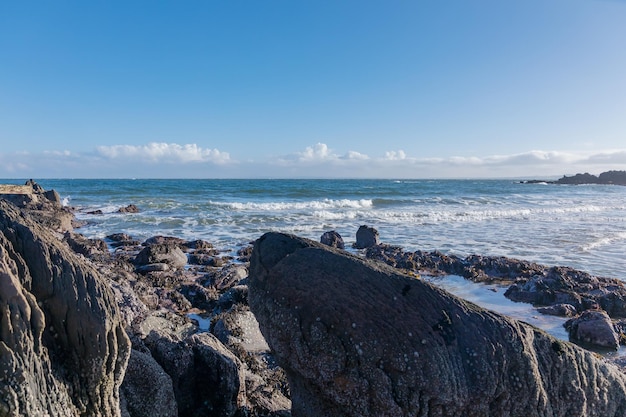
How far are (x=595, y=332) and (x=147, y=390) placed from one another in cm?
698

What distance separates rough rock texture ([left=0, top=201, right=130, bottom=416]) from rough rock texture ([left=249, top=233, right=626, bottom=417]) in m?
1.33

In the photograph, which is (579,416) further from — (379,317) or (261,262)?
(261,262)

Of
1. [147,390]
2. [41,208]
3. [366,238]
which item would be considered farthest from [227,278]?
[41,208]

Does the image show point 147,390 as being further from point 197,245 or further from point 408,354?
point 197,245

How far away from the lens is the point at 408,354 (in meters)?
3.15

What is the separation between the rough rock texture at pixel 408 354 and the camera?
3.14m

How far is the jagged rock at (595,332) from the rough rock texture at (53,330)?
7147mm

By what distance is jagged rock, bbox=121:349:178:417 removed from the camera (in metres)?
3.50

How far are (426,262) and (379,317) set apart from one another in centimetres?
981

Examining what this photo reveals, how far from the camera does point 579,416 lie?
11.0ft

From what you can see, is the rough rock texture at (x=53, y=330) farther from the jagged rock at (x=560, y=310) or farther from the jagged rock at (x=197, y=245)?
the jagged rock at (x=197, y=245)

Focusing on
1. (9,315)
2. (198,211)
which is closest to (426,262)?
(9,315)

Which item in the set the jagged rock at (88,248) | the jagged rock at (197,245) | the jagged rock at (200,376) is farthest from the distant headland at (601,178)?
the jagged rock at (200,376)

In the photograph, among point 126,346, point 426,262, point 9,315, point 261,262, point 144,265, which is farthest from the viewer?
point 426,262
